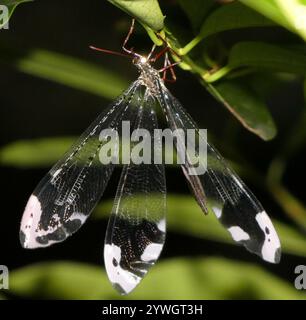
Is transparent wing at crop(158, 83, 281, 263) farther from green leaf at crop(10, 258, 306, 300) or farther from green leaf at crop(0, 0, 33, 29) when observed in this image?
green leaf at crop(0, 0, 33, 29)

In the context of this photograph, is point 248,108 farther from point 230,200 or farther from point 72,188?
point 72,188

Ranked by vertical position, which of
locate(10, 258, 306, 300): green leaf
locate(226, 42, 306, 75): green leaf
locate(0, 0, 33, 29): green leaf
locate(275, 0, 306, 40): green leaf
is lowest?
locate(10, 258, 306, 300): green leaf

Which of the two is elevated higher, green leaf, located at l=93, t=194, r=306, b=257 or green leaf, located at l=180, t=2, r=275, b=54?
green leaf, located at l=180, t=2, r=275, b=54

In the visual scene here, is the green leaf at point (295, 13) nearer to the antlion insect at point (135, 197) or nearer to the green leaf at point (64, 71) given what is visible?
the antlion insect at point (135, 197)

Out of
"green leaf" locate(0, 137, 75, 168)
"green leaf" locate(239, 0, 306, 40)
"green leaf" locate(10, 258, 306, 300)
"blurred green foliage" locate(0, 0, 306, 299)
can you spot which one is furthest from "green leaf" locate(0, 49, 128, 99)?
"green leaf" locate(239, 0, 306, 40)

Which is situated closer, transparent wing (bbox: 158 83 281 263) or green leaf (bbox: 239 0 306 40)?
green leaf (bbox: 239 0 306 40)

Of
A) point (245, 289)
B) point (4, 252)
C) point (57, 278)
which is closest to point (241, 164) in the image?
point (245, 289)
